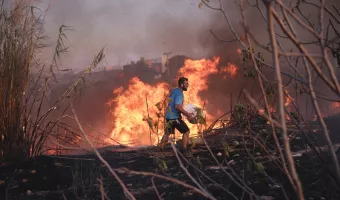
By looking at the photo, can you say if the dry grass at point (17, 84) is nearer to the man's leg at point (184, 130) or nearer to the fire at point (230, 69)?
the man's leg at point (184, 130)

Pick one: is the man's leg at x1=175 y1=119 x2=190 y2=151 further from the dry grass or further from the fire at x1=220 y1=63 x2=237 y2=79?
the fire at x1=220 y1=63 x2=237 y2=79

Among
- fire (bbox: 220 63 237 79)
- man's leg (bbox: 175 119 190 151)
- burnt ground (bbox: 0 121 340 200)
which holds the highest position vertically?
fire (bbox: 220 63 237 79)

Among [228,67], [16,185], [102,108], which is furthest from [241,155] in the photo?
[102,108]

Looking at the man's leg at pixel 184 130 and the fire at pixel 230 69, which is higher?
the fire at pixel 230 69

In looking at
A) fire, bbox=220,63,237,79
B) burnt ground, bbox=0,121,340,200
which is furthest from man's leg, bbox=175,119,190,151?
fire, bbox=220,63,237,79

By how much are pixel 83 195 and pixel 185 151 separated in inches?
105

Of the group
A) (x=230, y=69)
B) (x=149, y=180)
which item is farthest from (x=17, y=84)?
(x=230, y=69)

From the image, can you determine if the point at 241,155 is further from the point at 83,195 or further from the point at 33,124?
the point at 33,124

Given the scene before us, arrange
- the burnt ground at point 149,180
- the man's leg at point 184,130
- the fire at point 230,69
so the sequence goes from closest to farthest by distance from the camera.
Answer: the burnt ground at point 149,180 → the man's leg at point 184,130 → the fire at point 230,69

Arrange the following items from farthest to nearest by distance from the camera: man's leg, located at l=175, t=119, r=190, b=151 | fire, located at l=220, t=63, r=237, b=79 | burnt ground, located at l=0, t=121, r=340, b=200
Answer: fire, located at l=220, t=63, r=237, b=79
man's leg, located at l=175, t=119, r=190, b=151
burnt ground, located at l=0, t=121, r=340, b=200

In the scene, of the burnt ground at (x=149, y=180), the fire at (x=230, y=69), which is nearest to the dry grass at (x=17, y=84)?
the burnt ground at (x=149, y=180)

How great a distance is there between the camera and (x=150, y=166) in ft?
18.4

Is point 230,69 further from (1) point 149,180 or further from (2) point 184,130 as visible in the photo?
(1) point 149,180

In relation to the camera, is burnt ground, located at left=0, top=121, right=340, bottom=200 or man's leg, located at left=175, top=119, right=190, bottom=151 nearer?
burnt ground, located at left=0, top=121, right=340, bottom=200
